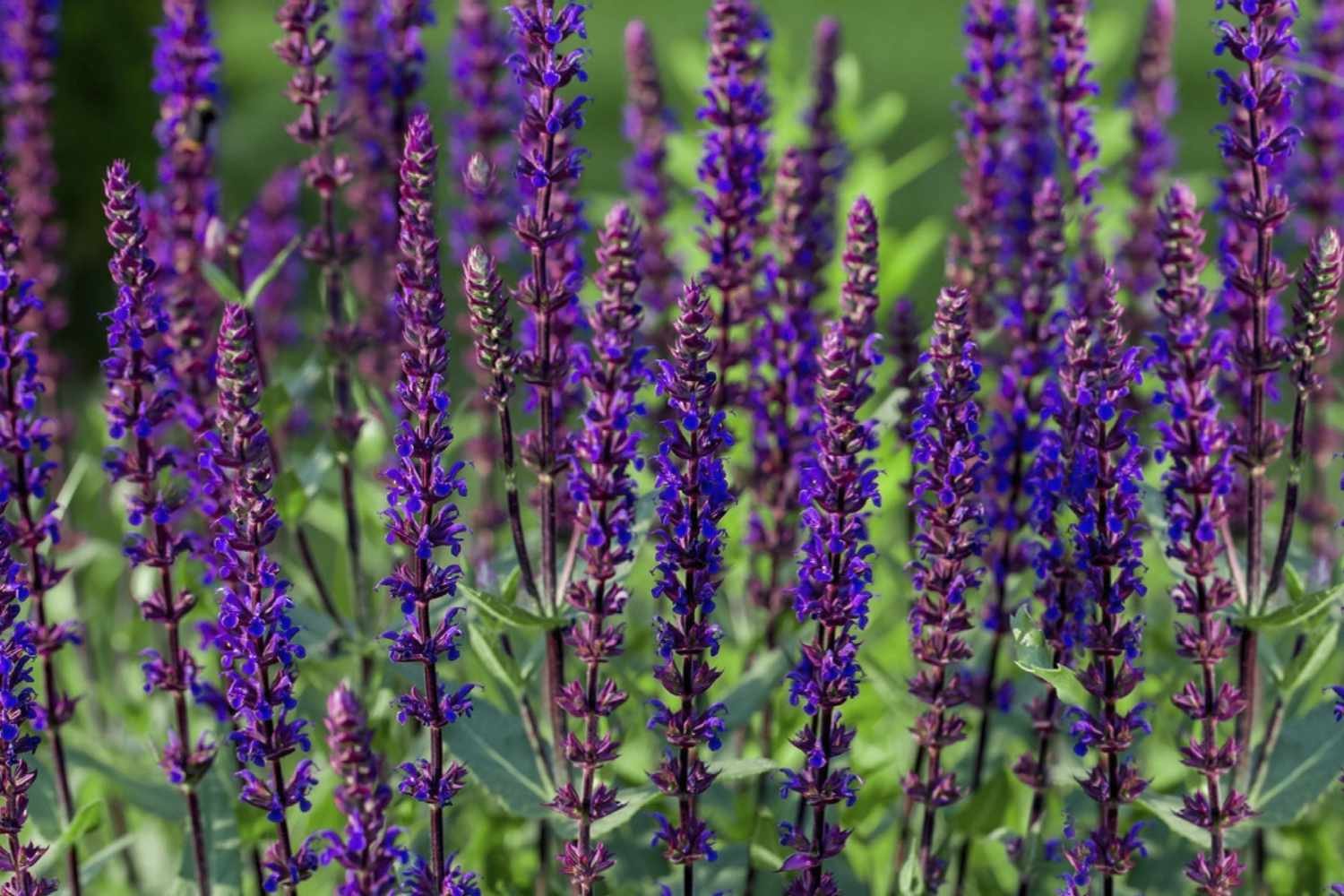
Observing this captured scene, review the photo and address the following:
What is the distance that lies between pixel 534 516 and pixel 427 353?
166 centimetres

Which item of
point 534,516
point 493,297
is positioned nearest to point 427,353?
point 493,297

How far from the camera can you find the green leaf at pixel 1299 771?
4316 millimetres

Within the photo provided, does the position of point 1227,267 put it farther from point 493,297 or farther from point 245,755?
point 245,755

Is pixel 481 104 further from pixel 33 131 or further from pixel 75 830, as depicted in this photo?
pixel 75 830

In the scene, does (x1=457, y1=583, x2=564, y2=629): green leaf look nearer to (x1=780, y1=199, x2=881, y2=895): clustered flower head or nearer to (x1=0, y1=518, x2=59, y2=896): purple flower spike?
(x1=780, y1=199, x2=881, y2=895): clustered flower head

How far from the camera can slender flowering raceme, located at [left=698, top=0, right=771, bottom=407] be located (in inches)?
185

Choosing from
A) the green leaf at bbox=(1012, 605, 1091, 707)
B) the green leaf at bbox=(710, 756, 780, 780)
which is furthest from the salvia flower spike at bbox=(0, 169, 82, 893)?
the green leaf at bbox=(1012, 605, 1091, 707)

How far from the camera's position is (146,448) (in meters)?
4.13

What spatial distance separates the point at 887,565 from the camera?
5.24m

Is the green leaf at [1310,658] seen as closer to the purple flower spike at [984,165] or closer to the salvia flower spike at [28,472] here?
the purple flower spike at [984,165]

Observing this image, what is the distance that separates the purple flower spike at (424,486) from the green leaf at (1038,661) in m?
1.27

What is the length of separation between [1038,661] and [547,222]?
1538 mm

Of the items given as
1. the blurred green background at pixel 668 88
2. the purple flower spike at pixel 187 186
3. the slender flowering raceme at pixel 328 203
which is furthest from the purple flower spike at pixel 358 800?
the blurred green background at pixel 668 88

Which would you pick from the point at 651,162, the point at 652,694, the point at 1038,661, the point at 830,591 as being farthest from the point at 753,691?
the point at 651,162
